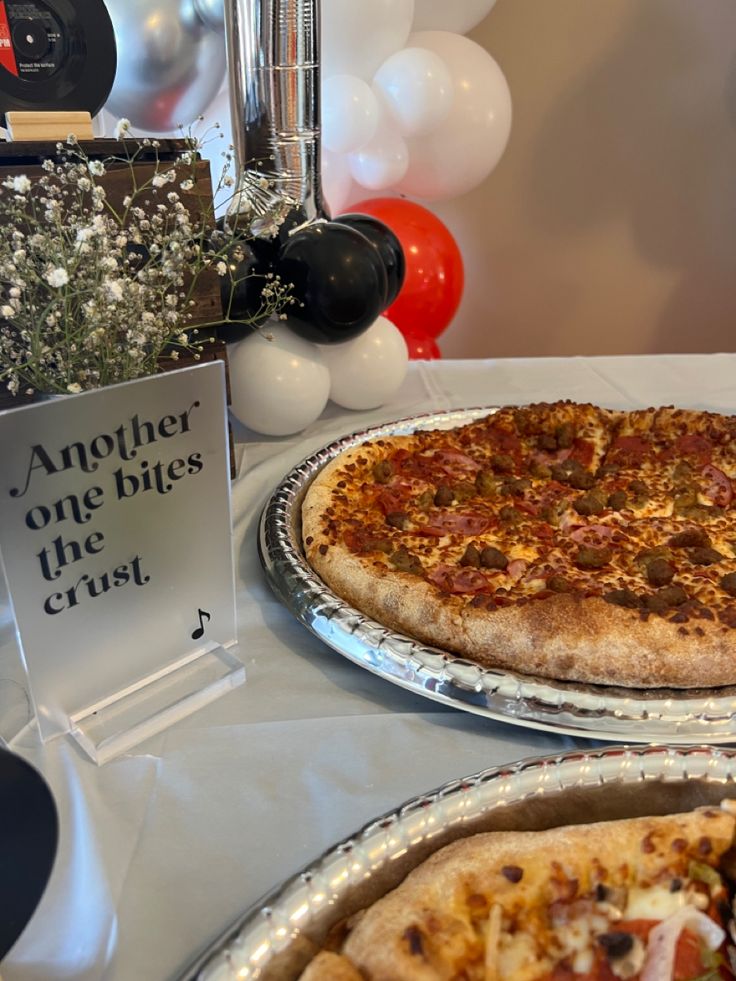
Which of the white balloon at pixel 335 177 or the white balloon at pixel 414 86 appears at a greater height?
the white balloon at pixel 414 86

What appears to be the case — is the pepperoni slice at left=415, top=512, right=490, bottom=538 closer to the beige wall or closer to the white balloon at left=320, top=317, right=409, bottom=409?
the white balloon at left=320, top=317, right=409, bottom=409

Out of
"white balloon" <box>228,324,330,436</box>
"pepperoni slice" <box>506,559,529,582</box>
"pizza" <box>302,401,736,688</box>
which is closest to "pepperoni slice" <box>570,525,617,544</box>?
"pizza" <box>302,401,736,688</box>

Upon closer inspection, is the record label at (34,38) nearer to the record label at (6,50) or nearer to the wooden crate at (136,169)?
the record label at (6,50)

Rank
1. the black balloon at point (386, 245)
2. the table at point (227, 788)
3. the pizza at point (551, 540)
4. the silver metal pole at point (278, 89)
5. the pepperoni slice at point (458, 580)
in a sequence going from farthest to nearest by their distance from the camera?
1. the black balloon at point (386, 245)
2. the silver metal pole at point (278, 89)
3. the pepperoni slice at point (458, 580)
4. the pizza at point (551, 540)
5. the table at point (227, 788)

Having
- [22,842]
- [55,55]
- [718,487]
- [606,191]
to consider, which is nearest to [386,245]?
[55,55]

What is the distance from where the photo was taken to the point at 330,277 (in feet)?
5.14

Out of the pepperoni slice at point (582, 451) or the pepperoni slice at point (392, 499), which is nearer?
the pepperoni slice at point (392, 499)

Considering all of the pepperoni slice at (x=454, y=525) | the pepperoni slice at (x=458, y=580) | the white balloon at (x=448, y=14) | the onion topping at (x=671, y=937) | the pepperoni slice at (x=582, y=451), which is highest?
the white balloon at (x=448, y=14)

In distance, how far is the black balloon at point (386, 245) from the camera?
1.75m

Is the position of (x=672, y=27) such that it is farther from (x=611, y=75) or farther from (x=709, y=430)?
(x=709, y=430)

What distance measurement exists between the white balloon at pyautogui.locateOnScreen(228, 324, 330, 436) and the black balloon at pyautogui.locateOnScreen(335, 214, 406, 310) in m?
0.23

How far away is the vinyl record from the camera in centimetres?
125

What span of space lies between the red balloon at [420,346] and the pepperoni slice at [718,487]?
1.46 metres

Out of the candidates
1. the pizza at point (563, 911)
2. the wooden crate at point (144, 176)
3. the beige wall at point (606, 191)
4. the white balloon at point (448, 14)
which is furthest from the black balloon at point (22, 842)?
the beige wall at point (606, 191)
